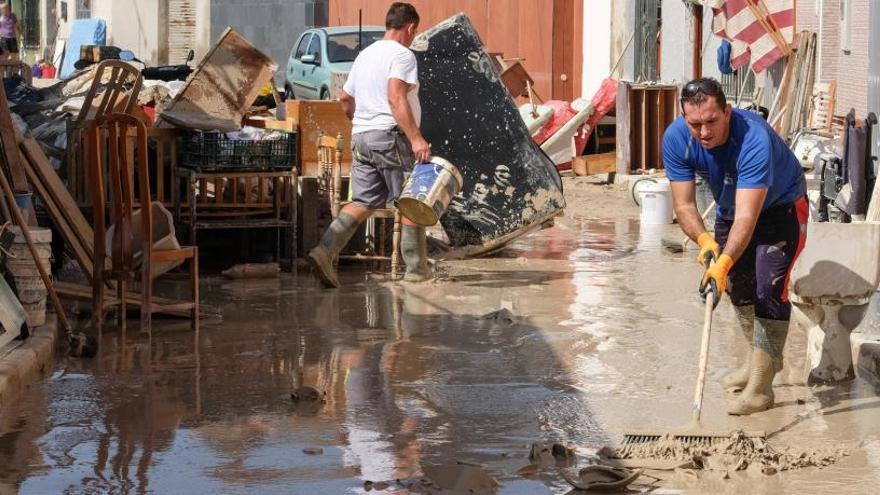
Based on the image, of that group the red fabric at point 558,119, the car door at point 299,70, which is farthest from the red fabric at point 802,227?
the car door at point 299,70

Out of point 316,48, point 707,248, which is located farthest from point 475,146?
point 316,48

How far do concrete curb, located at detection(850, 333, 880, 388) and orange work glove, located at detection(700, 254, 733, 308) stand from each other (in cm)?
131

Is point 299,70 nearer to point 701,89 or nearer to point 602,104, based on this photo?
point 602,104

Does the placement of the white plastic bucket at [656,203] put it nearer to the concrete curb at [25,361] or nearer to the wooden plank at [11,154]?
the wooden plank at [11,154]

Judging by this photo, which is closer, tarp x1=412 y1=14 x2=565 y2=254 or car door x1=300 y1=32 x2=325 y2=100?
tarp x1=412 y1=14 x2=565 y2=254

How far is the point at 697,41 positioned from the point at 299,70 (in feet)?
21.0

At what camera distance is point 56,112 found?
12.0m

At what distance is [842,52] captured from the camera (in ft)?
53.8

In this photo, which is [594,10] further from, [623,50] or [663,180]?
[663,180]

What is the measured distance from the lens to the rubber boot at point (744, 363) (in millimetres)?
7582

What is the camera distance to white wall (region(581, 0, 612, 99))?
24547 mm

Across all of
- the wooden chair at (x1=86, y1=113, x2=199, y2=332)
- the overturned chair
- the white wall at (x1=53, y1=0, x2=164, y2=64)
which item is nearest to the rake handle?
the overturned chair

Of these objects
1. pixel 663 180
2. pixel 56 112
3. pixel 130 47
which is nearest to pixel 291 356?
pixel 56 112

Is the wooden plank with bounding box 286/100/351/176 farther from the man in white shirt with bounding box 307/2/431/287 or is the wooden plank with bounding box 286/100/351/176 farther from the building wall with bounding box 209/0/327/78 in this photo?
the building wall with bounding box 209/0/327/78
